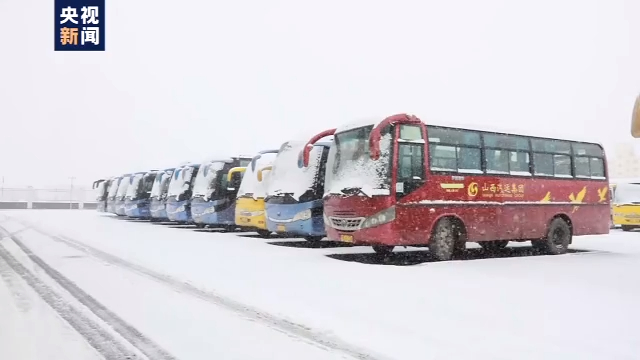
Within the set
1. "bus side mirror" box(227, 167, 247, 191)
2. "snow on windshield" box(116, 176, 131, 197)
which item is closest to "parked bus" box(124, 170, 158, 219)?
"snow on windshield" box(116, 176, 131, 197)

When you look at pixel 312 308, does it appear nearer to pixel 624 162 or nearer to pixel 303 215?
pixel 303 215

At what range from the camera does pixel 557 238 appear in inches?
541

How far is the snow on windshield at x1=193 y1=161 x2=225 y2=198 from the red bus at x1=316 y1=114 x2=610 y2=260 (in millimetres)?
9076

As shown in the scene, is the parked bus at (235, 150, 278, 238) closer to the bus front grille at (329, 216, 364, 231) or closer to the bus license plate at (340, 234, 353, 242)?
the bus front grille at (329, 216, 364, 231)

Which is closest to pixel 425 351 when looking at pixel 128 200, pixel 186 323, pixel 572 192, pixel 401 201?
pixel 186 323

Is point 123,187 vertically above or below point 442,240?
above

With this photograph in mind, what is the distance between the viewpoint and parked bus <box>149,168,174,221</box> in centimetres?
2584

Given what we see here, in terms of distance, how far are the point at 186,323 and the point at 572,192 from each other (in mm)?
11008

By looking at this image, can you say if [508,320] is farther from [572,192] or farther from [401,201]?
[572,192]

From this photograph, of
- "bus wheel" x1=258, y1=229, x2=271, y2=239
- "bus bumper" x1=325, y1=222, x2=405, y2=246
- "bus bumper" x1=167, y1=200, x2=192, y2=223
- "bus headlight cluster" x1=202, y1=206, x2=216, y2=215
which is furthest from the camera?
"bus bumper" x1=167, y1=200, x2=192, y2=223

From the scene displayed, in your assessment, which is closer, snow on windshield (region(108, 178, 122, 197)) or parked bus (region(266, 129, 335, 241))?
parked bus (region(266, 129, 335, 241))

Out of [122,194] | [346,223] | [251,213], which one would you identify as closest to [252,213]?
[251,213]

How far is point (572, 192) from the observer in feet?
45.5

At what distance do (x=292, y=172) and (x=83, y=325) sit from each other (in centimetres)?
955
